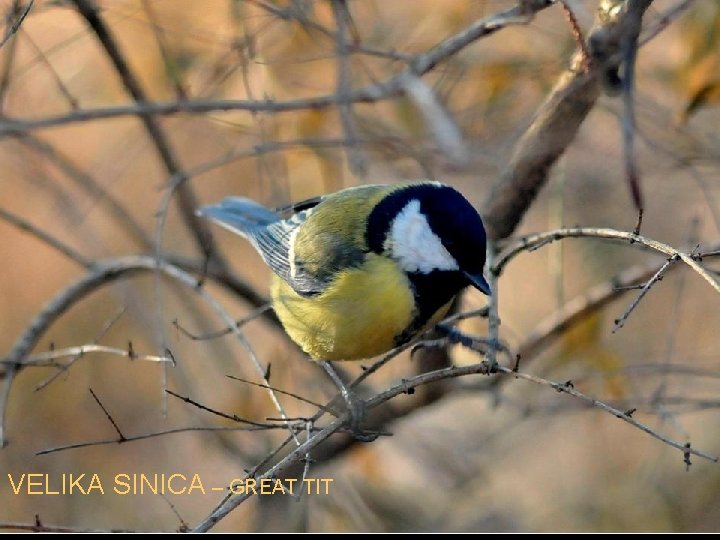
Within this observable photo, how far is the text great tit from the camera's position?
2.33m

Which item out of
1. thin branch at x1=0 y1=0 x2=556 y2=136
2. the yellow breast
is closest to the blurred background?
thin branch at x1=0 y1=0 x2=556 y2=136

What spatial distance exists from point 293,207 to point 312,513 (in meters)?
1.48

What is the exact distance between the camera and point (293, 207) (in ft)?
9.70

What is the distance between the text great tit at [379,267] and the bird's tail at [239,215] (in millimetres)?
451

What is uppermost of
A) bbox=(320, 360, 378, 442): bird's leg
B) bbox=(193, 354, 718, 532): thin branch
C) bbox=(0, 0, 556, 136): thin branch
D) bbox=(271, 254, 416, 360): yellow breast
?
bbox=(0, 0, 556, 136): thin branch

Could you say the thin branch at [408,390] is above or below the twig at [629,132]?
below

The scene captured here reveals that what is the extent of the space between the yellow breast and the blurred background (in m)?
0.33

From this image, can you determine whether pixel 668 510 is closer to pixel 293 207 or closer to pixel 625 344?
pixel 625 344

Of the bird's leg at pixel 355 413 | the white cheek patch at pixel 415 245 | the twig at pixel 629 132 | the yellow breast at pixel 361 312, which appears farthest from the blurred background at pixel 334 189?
the twig at pixel 629 132

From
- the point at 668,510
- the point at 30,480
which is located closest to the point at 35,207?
the point at 30,480

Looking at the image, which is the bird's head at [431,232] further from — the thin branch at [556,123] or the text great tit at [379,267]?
the thin branch at [556,123]

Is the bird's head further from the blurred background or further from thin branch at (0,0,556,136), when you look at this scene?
thin branch at (0,0,556,136)

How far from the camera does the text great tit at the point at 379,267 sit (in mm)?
2330

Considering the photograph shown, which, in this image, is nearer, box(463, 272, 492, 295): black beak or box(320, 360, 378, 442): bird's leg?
box(320, 360, 378, 442): bird's leg
